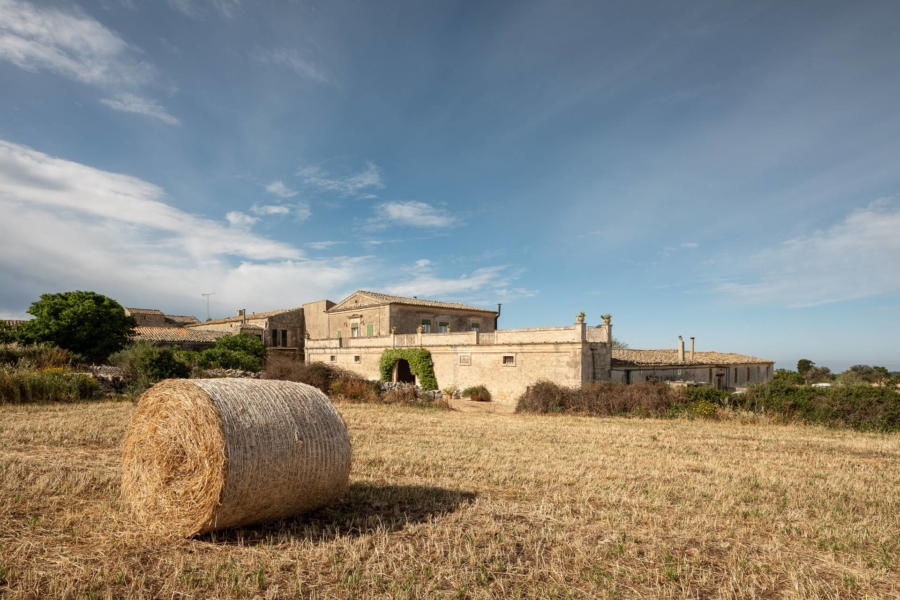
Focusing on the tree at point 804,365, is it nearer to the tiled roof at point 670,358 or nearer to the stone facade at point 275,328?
the tiled roof at point 670,358

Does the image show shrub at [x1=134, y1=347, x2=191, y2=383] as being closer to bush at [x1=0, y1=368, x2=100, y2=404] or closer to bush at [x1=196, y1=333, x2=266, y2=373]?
bush at [x1=0, y1=368, x2=100, y2=404]

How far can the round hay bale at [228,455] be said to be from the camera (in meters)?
5.43

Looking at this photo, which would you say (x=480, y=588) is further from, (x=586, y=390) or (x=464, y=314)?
(x=464, y=314)

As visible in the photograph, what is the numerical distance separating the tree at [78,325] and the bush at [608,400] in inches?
912

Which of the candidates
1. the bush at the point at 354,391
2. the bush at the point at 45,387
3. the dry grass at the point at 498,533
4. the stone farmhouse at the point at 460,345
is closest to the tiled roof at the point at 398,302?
the stone farmhouse at the point at 460,345

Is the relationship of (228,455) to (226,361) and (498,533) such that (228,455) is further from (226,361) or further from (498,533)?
(226,361)

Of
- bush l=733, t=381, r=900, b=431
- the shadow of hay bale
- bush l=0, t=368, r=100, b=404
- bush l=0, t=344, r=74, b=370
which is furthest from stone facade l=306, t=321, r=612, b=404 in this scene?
the shadow of hay bale

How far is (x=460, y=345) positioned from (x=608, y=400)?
11483mm

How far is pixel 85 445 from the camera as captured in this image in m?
10.1

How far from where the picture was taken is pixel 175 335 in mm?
40250

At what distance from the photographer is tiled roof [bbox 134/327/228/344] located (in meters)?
38.2

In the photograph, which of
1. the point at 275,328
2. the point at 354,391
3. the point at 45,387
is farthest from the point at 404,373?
the point at 45,387

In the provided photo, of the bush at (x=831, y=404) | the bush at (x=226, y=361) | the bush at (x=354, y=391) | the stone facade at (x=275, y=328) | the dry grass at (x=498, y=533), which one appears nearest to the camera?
the dry grass at (x=498, y=533)

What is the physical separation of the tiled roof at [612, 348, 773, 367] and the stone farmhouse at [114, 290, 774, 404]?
82 millimetres
